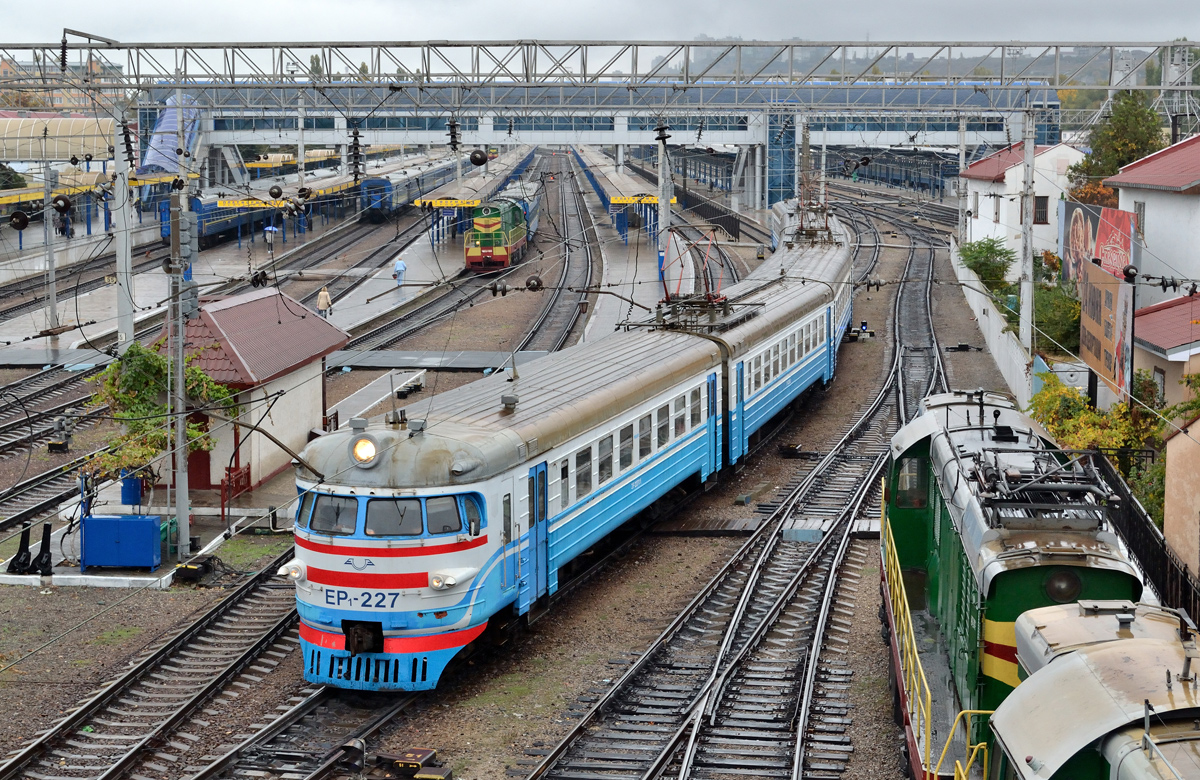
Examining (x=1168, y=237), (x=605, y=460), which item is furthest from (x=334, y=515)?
(x=1168, y=237)

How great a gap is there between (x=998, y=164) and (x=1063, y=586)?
40504 millimetres

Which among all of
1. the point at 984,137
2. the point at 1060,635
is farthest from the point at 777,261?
the point at 984,137

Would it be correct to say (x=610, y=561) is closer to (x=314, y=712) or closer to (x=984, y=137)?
(x=314, y=712)

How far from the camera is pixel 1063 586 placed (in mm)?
9078

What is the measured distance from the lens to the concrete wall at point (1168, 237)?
26484mm

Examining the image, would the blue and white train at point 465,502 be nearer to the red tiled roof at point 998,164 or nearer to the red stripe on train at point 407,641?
the red stripe on train at point 407,641

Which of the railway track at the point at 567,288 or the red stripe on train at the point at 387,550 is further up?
the railway track at the point at 567,288

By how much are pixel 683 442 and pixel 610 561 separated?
93.1 inches

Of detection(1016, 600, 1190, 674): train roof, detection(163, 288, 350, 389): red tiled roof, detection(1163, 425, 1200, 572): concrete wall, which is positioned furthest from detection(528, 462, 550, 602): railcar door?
detection(163, 288, 350, 389): red tiled roof

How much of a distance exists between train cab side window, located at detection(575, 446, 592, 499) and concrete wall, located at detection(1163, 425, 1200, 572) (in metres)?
6.91

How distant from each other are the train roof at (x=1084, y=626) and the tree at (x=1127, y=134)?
34002mm

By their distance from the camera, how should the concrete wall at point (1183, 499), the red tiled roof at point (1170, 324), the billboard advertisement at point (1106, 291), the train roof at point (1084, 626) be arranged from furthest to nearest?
the billboard advertisement at point (1106, 291)
the red tiled roof at point (1170, 324)
the concrete wall at point (1183, 499)
the train roof at point (1084, 626)

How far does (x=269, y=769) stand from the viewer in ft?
37.2

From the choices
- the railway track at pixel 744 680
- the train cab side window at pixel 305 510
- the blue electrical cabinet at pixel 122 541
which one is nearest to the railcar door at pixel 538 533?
the railway track at pixel 744 680
